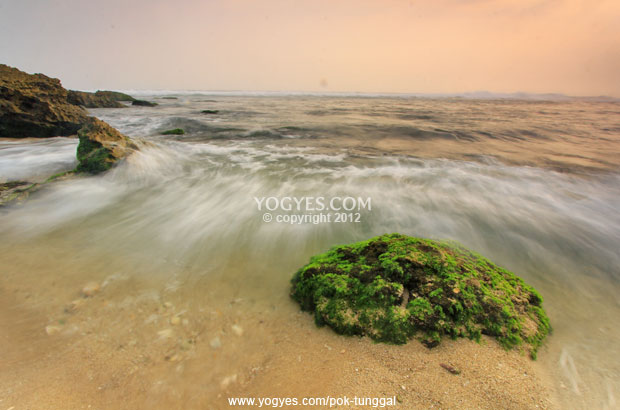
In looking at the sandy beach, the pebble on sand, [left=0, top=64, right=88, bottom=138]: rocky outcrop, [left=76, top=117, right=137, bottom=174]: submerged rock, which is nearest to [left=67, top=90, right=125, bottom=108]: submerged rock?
[left=0, top=64, right=88, bottom=138]: rocky outcrop

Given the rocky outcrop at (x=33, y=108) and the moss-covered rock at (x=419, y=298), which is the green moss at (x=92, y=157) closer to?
the rocky outcrop at (x=33, y=108)

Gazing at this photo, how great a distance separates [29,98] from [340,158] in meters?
9.64

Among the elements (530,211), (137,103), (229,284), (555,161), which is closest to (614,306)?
(530,211)

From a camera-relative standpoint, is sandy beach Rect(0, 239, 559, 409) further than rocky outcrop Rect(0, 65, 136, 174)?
No

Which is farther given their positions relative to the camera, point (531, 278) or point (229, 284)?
point (531, 278)

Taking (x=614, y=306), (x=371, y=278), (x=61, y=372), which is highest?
(x=371, y=278)

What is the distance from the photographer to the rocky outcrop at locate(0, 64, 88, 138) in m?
7.80

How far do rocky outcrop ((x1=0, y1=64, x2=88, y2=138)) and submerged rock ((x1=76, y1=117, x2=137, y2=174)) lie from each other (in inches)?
184

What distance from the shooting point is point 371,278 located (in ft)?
6.85

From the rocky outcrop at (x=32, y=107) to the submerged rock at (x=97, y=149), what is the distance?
4.68m

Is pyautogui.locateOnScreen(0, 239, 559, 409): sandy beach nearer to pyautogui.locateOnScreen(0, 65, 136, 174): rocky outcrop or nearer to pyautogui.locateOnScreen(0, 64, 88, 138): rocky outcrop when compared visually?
pyautogui.locateOnScreen(0, 65, 136, 174): rocky outcrop

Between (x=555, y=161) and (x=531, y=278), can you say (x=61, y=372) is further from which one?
(x=555, y=161)

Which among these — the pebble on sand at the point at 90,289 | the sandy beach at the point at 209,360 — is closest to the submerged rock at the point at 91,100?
the pebble on sand at the point at 90,289

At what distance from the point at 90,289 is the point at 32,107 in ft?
32.0
